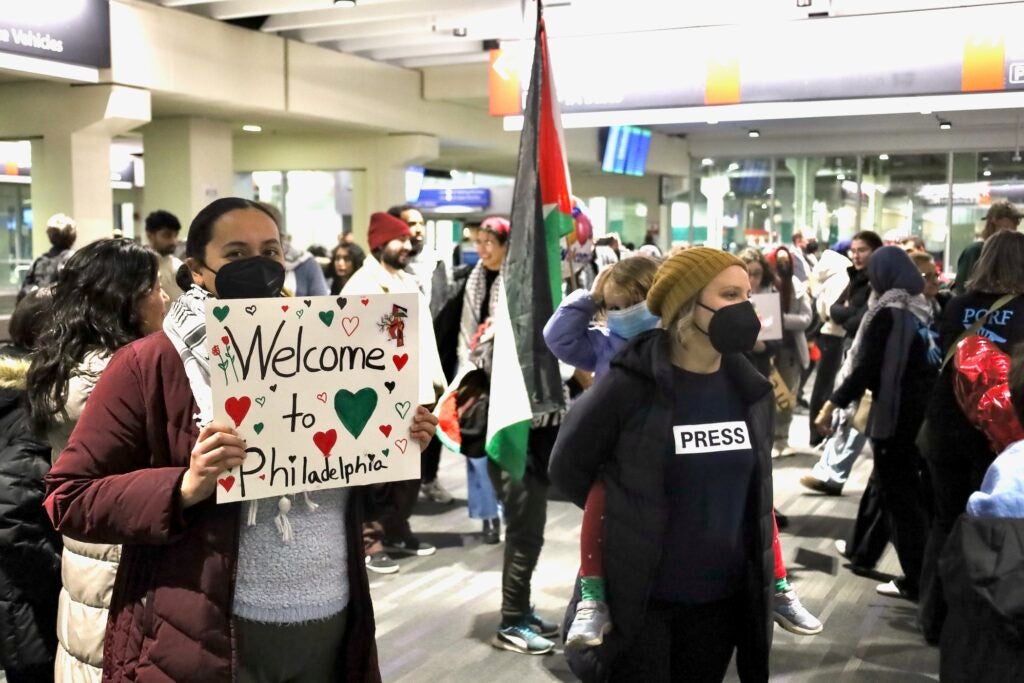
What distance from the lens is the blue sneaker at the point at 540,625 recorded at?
13.9ft

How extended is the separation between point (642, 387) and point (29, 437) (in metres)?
1.52

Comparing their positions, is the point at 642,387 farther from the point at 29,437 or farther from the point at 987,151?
the point at 987,151

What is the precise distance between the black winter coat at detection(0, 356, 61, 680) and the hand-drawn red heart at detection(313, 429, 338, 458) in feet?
4.00

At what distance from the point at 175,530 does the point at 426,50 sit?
401 inches

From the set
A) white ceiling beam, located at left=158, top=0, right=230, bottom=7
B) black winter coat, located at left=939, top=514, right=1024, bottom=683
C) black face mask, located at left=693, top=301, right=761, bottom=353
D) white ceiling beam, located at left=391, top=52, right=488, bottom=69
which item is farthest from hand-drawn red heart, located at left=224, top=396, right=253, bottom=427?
white ceiling beam, located at left=391, top=52, right=488, bottom=69

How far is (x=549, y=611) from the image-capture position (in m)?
4.66

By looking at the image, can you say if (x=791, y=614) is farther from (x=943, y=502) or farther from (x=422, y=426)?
(x=943, y=502)

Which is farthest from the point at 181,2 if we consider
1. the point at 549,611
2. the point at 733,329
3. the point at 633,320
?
the point at 733,329

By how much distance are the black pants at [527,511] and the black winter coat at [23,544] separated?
169 centimetres

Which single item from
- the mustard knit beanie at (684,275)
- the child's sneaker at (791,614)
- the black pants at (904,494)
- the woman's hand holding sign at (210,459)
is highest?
the mustard knit beanie at (684,275)

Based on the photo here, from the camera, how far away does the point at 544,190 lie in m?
3.64

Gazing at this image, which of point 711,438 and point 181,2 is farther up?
point 181,2

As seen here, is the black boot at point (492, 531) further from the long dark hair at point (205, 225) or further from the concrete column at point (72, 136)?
the concrete column at point (72, 136)

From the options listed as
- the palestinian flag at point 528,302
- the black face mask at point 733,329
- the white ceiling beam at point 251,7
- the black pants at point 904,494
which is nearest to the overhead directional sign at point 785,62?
the white ceiling beam at point 251,7
